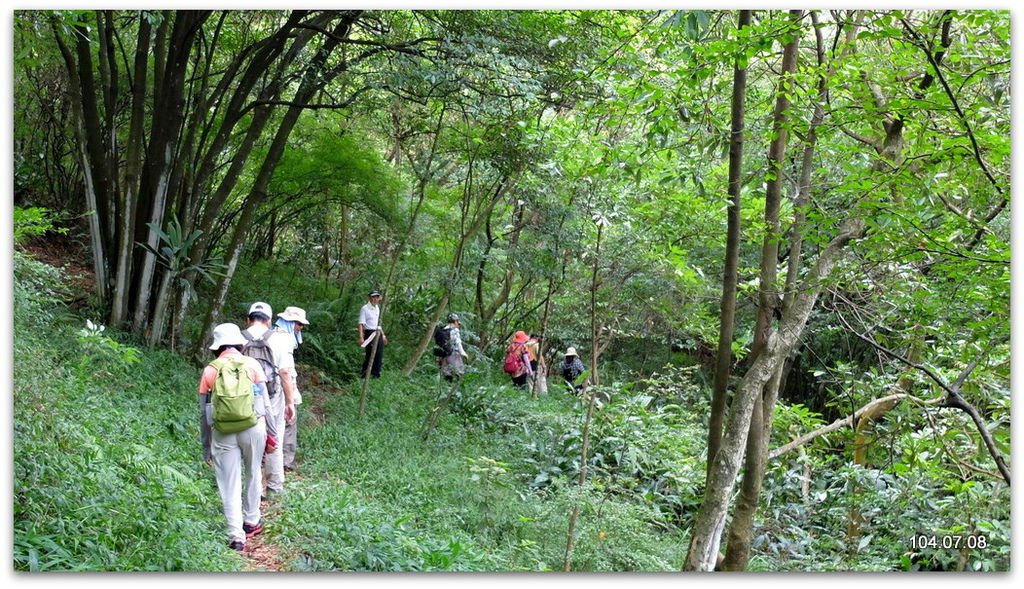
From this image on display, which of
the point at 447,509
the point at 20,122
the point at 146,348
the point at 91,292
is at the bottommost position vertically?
the point at 447,509

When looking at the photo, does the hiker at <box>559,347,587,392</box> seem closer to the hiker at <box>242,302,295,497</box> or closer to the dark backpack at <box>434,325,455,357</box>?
the dark backpack at <box>434,325,455,357</box>

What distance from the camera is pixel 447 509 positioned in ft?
18.9

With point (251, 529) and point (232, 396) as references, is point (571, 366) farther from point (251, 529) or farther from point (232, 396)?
point (232, 396)

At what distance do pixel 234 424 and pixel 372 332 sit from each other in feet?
16.9

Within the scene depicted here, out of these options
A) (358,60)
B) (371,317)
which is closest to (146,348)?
(371,317)

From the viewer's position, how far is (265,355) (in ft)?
16.7

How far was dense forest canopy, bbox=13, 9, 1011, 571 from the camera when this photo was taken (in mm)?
3912

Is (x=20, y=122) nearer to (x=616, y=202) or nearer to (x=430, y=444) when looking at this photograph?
(x=430, y=444)

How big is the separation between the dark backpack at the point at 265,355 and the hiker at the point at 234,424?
58cm

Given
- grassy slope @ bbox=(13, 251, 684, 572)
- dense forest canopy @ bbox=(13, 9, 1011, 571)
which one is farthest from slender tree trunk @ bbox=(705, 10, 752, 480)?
grassy slope @ bbox=(13, 251, 684, 572)

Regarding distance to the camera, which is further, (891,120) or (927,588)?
(891,120)

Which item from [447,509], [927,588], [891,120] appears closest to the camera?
[927,588]

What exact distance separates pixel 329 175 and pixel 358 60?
2768 mm
